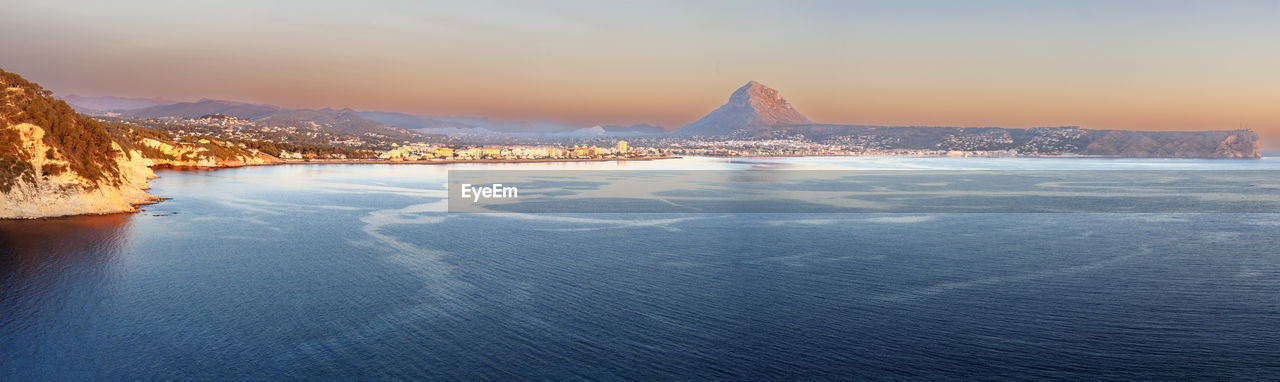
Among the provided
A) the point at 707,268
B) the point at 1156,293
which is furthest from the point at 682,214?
the point at 1156,293

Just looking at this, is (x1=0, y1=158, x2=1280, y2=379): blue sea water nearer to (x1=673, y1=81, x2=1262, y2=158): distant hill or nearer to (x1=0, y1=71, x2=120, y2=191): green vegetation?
(x1=0, y1=71, x2=120, y2=191): green vegetation

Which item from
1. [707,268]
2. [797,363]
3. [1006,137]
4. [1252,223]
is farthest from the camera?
[1006,137]

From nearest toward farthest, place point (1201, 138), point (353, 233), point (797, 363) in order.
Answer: point (797, 363) → point (353, 233) → point (1201, 138)

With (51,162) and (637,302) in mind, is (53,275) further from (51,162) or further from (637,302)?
(637,302)

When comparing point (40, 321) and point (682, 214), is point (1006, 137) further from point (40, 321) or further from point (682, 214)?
point (40, 321)

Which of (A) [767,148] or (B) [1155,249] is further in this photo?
(A) [767,148]

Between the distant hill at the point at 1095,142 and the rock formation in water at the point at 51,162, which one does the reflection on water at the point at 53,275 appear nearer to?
the rock formation in water at the point at 51,162
